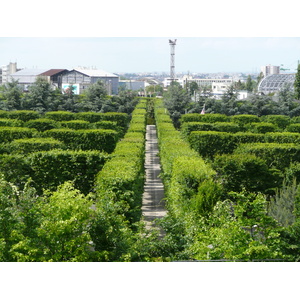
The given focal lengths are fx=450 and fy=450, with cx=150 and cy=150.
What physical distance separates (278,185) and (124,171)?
779 centimetres

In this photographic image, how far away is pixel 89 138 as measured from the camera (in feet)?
86.5

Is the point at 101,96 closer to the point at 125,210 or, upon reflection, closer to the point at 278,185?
the point at 278,185

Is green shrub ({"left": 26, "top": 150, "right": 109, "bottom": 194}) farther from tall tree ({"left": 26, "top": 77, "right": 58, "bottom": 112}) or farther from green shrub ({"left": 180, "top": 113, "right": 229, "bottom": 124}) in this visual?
tall tree ({"left": 26, "top": 77, "right": 58, "bottom": 112})

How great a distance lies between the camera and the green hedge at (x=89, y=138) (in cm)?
2608

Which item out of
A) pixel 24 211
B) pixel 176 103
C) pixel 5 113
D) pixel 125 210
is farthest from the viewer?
pixel 176 103

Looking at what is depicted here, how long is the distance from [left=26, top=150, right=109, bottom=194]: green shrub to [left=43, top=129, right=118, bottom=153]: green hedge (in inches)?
324

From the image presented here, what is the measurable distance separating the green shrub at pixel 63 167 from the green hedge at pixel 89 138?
27.0 ft

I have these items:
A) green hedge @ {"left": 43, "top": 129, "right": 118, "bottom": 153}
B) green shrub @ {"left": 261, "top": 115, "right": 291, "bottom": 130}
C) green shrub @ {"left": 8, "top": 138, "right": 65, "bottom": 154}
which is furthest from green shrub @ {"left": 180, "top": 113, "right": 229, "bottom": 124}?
green shrub @ {"left": 8, "top": 138, "right": 65, "bottom": 154}

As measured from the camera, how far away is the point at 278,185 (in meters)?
18.7

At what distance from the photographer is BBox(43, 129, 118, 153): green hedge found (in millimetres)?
26078

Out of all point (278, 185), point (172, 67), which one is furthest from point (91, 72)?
point (278, 185)

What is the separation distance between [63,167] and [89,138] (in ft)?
28.8

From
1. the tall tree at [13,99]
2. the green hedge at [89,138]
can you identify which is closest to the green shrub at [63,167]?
the green hedge at [89,138]

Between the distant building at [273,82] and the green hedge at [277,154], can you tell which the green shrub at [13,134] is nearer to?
the green hedge at [277,154]
